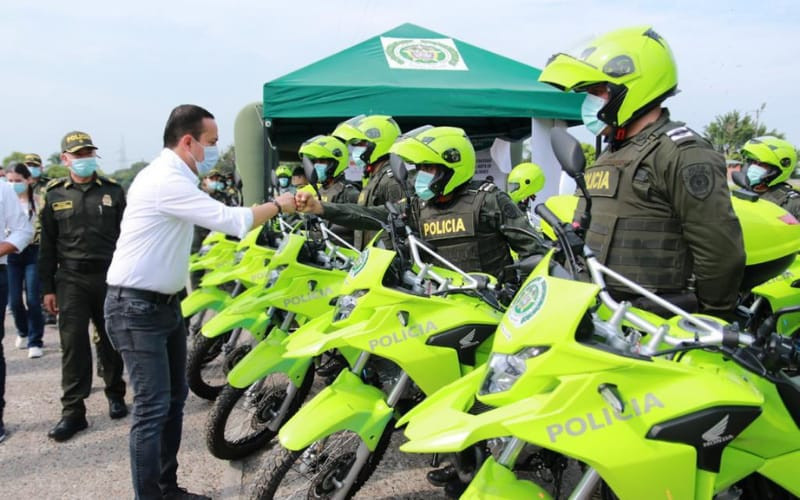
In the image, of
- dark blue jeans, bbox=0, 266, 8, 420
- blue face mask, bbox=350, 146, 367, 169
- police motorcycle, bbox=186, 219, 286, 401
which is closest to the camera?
dark blue jeans, bbox=0, 266, 8, 420

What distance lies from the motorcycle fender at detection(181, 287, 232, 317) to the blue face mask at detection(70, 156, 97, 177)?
116cm

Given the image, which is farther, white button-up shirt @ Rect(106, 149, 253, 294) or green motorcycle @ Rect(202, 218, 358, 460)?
green motorcycle @ Rect(202, 218, 358, 460)

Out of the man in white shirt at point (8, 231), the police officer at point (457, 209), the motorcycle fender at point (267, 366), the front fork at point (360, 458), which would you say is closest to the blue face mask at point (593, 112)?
the police officer at point (457, 209)

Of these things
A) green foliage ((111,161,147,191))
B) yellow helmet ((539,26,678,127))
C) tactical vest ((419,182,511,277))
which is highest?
yellow helmet ((539,26,678,127))

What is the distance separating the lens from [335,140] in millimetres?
5523

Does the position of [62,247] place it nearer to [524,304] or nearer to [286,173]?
[524,304]

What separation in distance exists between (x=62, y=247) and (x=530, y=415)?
3.88 meters

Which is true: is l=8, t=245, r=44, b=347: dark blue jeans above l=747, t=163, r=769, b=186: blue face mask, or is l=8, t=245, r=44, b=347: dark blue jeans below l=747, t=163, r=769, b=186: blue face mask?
below

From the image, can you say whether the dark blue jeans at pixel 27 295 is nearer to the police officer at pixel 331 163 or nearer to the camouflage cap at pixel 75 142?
the camouflage cap at pixel 75 142

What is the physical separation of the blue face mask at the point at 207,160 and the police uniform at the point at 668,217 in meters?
1.82

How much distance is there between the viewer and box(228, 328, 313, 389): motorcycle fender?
3.22 meters

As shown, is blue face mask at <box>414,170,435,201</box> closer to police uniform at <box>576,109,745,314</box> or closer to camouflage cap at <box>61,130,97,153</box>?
police uniform at <box>576,109,745,314</box>

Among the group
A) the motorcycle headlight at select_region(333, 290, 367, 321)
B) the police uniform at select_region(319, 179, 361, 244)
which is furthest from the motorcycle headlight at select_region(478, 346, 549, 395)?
the police uniform at select_region(319, 179, 361, 244)

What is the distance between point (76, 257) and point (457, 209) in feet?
8.96
